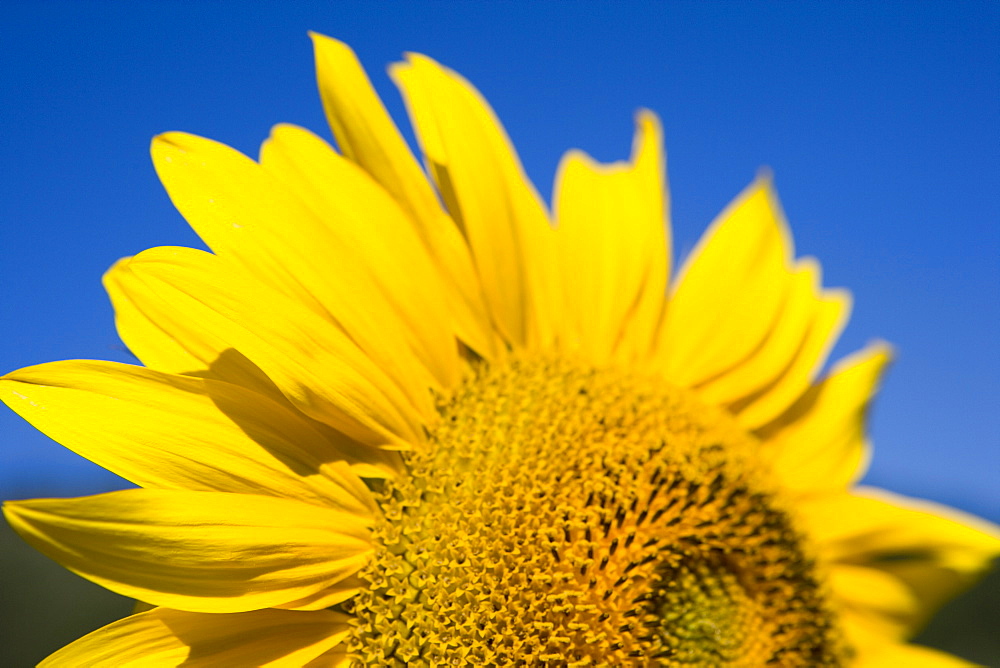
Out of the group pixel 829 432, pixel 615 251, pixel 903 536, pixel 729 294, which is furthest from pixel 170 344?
pixel 903 536

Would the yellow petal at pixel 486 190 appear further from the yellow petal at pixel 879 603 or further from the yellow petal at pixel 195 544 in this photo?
the yellow petal at pixel 879 603

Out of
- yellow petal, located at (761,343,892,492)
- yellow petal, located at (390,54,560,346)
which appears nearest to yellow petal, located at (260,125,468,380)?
yellow petal, located at (390,54,560,346)

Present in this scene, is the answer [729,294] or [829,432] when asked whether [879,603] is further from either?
[729,294]

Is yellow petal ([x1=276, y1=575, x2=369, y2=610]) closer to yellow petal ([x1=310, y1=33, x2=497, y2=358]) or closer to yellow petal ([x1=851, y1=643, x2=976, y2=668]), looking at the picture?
yellow petal ([x1=310, y1=33, x2=497, y2=358])

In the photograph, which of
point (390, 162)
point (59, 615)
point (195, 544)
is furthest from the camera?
point (59, 615)

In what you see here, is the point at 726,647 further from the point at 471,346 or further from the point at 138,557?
the point at 138,557

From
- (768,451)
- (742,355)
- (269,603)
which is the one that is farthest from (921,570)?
(269,603)

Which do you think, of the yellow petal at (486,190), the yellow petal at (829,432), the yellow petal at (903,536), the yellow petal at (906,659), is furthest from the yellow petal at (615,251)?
the yellow petal at (906,659)
